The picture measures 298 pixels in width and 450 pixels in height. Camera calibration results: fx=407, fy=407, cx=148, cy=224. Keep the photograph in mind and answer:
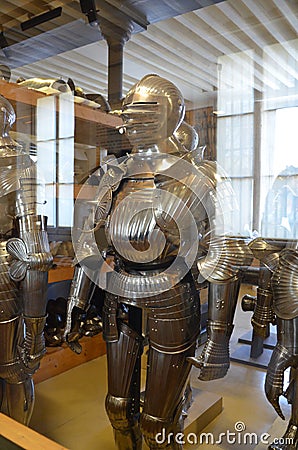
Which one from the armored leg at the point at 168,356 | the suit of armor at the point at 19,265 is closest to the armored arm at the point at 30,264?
the suit of armor at the point at 19,265

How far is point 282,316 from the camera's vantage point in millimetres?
995

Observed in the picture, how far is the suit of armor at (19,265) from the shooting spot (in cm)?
134

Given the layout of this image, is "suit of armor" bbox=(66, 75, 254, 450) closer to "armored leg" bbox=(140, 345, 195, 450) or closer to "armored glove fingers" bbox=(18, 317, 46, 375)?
"armored leg" bbox=(140, 345, 195, 450)

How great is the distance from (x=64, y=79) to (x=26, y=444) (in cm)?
147

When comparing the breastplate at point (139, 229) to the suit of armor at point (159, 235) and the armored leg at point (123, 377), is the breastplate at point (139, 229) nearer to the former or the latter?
the suit of armor at point (159, 235)

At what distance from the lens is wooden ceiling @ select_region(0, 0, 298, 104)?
1329 mm

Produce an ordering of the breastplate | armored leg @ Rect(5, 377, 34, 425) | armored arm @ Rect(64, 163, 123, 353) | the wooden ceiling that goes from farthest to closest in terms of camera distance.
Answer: armored leg @ Rect(5, 377, 34, 425) < the wooden ceiling < armored arm @ Rect(64, 163, 123, 353) < the breastplate

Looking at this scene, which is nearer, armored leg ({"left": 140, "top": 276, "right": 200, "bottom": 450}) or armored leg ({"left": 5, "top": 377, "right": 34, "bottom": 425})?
armored leg ({"left": 140, "top": 276, "right": 200, "bottom": 450})

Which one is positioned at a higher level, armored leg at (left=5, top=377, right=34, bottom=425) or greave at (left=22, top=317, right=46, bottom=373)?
greave at (left=22, top=317, right=46, bottom=373)

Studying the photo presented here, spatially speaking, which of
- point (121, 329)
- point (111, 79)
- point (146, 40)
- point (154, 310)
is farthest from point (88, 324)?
point (146, 40)

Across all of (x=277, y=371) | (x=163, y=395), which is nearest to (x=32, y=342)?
(x=163, y=395)

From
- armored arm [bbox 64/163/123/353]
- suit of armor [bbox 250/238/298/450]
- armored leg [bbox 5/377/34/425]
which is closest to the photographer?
suit of armor [bbox 250/238/298/450]

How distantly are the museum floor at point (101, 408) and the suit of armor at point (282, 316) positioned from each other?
7 cm

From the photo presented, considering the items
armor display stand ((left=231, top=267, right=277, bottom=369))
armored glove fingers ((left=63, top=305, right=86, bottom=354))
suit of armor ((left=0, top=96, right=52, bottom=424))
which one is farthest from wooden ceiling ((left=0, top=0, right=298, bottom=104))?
armored glove fingers ((left=63, top=305, right=86, bottom=354))
